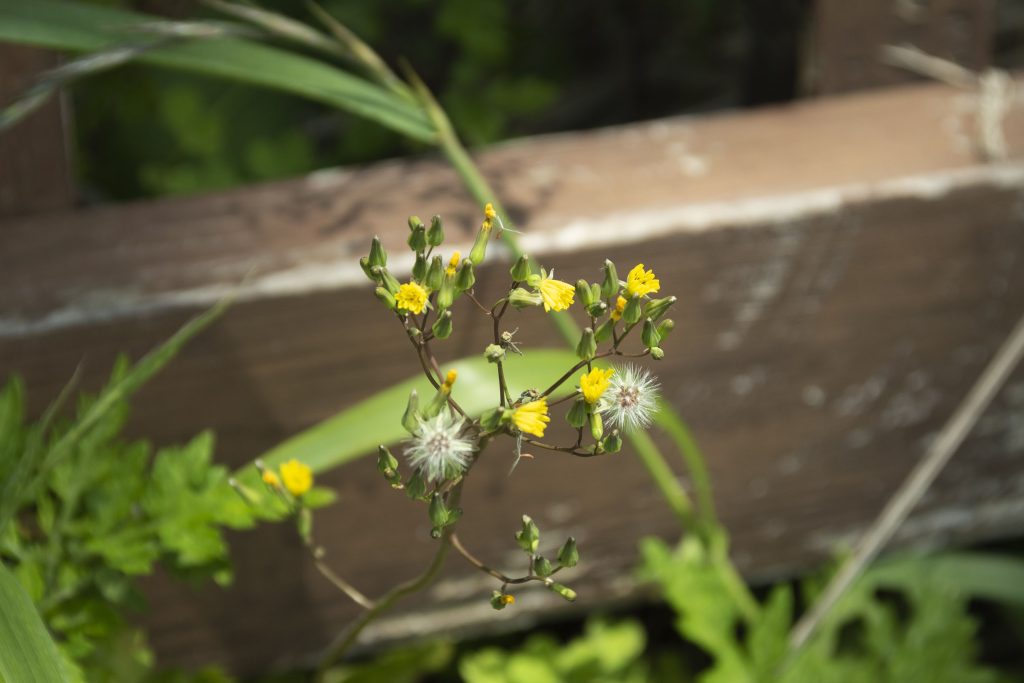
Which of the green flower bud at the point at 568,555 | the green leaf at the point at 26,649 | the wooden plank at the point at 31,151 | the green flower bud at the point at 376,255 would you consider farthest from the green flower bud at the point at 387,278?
the wooden plank at the point at 31,151

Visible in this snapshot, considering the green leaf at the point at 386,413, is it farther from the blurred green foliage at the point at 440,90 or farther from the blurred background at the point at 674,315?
the blurred green foliage at the point at 440,90

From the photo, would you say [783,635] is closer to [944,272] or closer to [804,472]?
[804,472]

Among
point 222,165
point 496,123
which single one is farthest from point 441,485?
point 222,165

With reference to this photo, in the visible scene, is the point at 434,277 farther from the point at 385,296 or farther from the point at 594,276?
the point at 594,276

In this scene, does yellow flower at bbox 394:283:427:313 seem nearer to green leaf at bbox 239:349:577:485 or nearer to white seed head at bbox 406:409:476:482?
white seed head at bbox 406:409:476:482

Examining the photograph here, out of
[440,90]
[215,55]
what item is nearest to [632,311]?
[215,55]

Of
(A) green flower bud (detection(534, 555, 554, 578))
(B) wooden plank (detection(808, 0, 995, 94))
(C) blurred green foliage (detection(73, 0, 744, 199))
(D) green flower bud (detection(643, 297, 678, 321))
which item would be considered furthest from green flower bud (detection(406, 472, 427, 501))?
(C) blurred green foliage (detection(73, 0, 744, 199))
